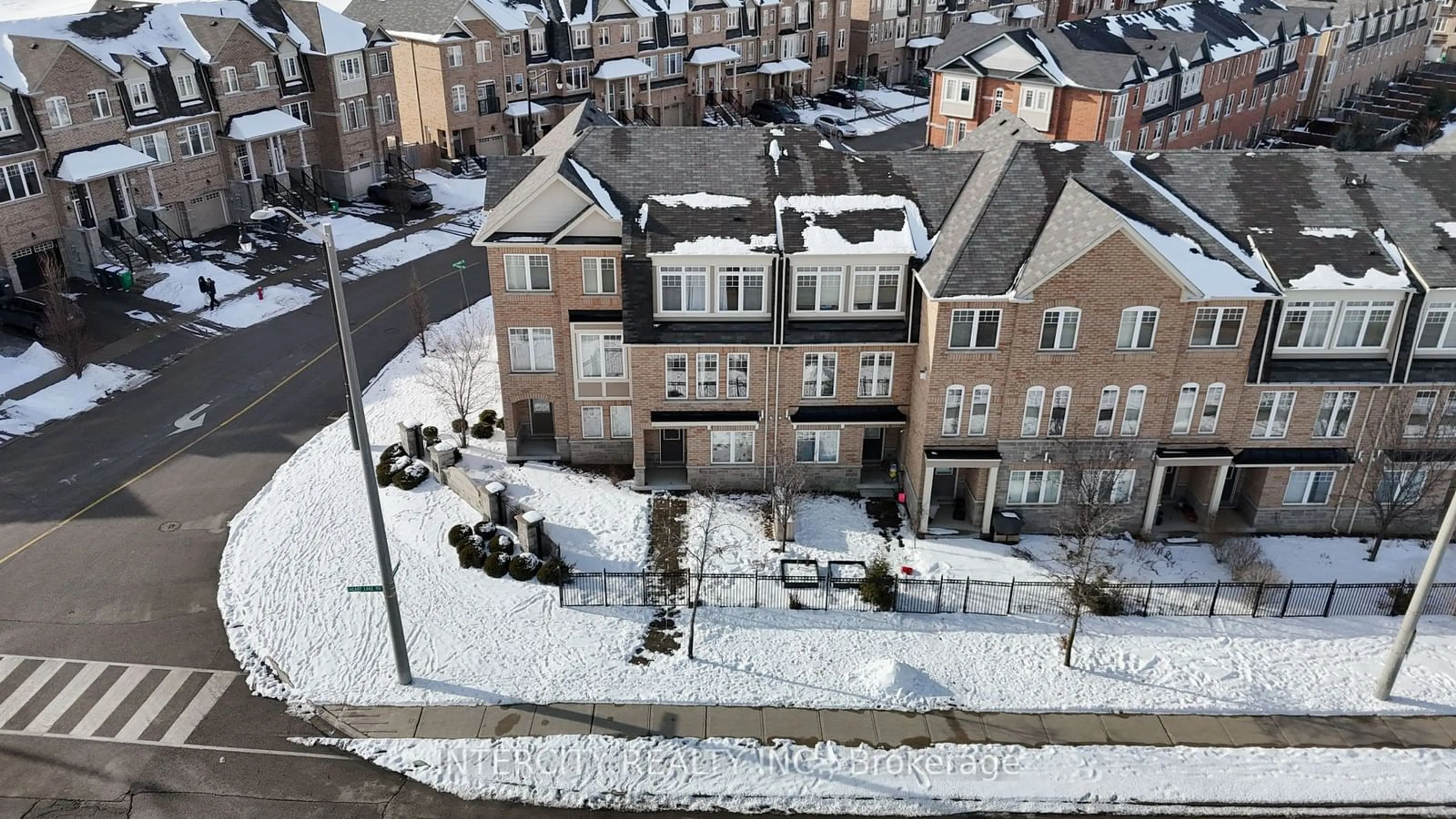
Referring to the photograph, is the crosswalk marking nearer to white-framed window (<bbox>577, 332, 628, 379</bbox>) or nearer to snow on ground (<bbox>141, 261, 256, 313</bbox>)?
white-framed window (<bbox>577, 332, 628, 379</bbox>)

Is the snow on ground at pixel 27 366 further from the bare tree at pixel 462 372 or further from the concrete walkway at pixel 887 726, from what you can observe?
the concrete walkway at pixel 887 726

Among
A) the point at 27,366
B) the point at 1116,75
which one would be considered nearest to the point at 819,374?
the point at 27,366

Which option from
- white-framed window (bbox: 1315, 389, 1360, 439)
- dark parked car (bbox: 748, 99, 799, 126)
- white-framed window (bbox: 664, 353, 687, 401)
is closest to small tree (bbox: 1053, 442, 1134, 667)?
white-framed window (bbox: 1315, 389, 1360, 439)

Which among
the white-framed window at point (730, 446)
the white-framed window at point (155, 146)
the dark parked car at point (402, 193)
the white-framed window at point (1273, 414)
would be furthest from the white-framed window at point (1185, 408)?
the white-framed window at point (155, 146)

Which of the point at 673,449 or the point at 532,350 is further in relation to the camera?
the point at 673,449

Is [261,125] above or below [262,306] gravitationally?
above

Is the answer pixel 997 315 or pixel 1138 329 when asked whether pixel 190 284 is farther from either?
pixel 1138 329
